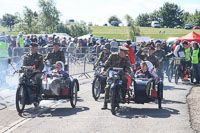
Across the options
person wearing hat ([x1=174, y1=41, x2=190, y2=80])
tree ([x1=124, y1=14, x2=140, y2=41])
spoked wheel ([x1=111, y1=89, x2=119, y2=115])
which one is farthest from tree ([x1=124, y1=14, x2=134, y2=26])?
spoked wheel ([x1=111, y1=89, x2=119, y2=115])

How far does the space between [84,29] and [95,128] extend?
68.6m

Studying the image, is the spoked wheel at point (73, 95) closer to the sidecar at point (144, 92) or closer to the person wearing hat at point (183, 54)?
the sidecar at point (144, 92)

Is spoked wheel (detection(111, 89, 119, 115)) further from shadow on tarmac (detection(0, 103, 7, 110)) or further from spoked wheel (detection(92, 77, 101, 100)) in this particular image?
shadow on tarmac (detection(0, 103, 7, 110))

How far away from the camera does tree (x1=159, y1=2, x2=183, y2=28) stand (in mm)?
140750

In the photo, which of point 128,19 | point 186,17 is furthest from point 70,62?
point 186,17

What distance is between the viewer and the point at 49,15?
84.8m

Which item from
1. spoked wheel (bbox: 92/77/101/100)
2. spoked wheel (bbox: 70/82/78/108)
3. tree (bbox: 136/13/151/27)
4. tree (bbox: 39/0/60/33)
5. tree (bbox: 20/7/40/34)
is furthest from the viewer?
tree (bbox: 136/13/151/27)

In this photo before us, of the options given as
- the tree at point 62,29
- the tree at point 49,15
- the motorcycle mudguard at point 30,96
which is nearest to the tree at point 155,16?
the tree at point 49,15

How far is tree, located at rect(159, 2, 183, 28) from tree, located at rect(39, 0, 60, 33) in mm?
64246

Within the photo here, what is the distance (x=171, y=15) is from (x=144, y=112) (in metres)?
134

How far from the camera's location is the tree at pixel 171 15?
5541 inches

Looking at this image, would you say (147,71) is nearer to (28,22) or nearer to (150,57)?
(150,57)

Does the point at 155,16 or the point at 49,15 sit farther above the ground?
the point at 155,16

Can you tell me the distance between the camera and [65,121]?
9.05 metres
